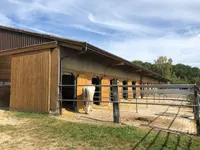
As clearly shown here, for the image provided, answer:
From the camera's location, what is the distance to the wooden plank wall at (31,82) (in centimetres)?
742

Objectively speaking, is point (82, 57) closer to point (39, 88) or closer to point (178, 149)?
point (39, 88)

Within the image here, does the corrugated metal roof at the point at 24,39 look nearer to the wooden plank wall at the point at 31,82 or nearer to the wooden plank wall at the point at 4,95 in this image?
the wooden plank wall at the point at 31,82

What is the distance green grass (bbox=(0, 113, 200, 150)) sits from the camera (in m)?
3.80

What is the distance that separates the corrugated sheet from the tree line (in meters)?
39.5

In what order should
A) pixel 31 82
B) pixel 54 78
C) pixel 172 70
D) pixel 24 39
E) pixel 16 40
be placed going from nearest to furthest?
pixel 54 78 → pixel 31 82 → pixel 24 39 → pixel 16 40 → pixel 172 70

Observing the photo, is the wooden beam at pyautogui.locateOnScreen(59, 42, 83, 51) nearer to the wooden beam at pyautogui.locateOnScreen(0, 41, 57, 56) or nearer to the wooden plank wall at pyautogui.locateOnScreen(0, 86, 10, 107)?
the wooden beam at pyautogui.locateOnScreen(0, 41, 57, 56)

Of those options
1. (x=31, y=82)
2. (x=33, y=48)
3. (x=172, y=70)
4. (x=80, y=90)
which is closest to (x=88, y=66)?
(x=80, y=90)

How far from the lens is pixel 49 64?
7.45 metres

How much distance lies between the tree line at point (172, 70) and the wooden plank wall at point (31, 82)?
39.5 metres

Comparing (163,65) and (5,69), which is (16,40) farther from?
(163,65)

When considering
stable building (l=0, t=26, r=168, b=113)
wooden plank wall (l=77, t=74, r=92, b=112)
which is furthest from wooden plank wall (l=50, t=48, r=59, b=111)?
wooden plank wall (l=77, t=74, r=92, b=112)

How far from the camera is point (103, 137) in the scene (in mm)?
4316

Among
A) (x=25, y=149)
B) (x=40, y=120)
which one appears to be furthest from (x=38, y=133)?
(x=40, y=120)

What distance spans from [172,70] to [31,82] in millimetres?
68998
